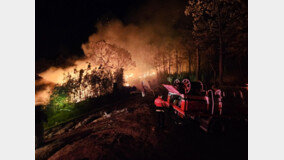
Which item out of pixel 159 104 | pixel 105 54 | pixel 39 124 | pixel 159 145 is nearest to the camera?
pixel 159 145

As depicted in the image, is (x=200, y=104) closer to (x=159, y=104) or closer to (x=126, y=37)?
(x=159, y=104)

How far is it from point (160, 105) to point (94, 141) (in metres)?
2.83

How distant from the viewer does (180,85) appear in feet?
12.1

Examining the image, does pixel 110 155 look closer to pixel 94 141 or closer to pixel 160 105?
pixel 94 141

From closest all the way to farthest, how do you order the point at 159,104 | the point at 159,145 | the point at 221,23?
the point at 159,145, the point at 159,104, the point at 221,23

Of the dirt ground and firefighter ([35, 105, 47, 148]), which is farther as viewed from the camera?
firefighter ([35, 105, 47, 148])

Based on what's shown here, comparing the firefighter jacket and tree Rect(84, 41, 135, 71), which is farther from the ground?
tree Rect(84, 41, 135, 71)

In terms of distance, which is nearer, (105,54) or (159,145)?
(159,145)

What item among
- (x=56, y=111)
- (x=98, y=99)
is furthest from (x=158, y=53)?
(x=56, y=111)

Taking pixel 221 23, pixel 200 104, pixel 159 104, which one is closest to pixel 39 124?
pixel 159 104

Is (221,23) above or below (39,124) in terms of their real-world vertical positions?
above

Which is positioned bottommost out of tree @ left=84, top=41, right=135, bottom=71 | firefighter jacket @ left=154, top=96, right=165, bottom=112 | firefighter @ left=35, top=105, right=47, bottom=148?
firefighter @ left=35, top=105, right=47, bottom=148

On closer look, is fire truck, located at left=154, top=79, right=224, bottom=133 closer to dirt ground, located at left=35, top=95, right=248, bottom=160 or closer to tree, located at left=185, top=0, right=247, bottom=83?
dirt ground, located at left=35, top=95, right=248, bottom=160

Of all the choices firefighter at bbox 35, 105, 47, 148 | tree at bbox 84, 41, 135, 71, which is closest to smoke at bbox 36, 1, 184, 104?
tree at bbox 84, 41, 135, 71
